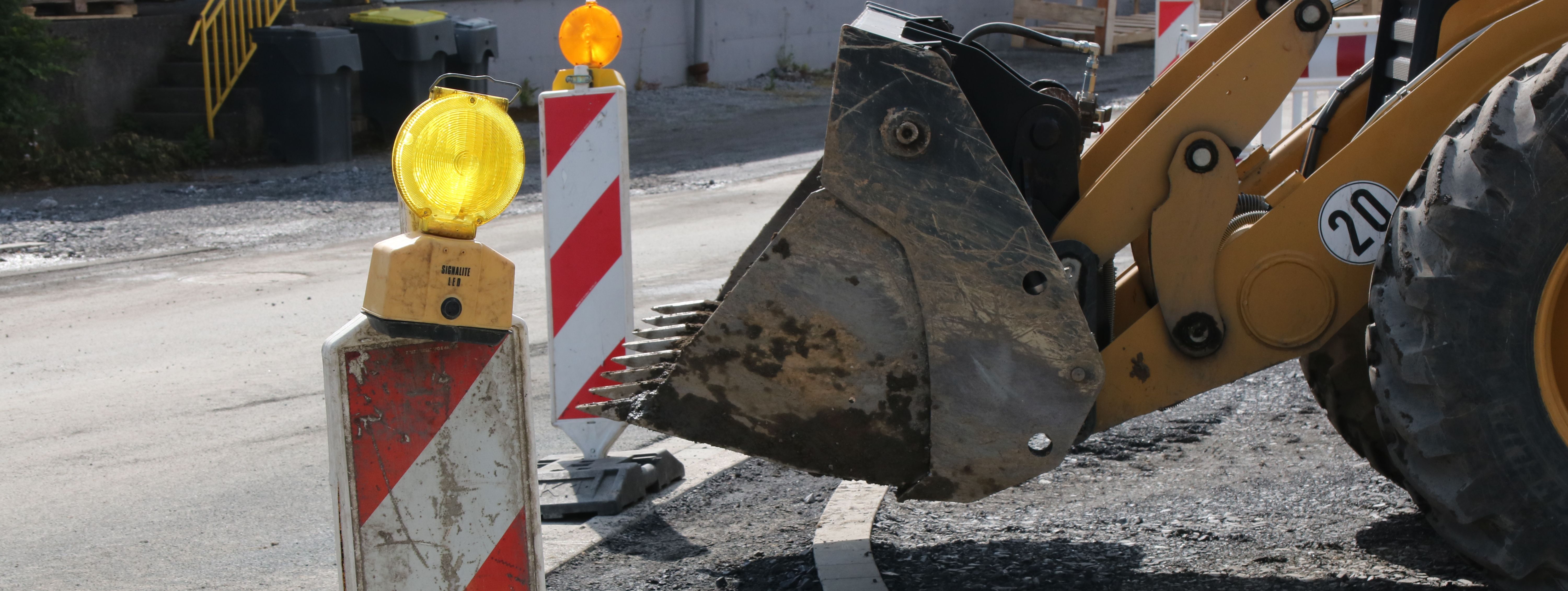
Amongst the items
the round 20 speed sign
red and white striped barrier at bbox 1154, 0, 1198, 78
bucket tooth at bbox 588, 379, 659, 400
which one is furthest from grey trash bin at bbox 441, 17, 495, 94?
the round 20 speed sign

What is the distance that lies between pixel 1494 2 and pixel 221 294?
6.88 metres

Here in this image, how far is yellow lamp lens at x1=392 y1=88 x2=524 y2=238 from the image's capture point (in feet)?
6.27

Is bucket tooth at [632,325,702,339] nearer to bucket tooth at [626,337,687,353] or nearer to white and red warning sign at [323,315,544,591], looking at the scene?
bucket tooth at [626,337,687,353]

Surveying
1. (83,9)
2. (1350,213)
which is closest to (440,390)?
(1350,213)

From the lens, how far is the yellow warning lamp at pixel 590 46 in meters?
4.43

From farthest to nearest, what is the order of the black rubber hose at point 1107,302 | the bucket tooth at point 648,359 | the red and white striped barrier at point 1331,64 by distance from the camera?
the red and white striped barrier at point 1331,64, the black rubber hose at point 1107,302, the bucket tooth at point 648,359

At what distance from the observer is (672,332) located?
3342 millimetres

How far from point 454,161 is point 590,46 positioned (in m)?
2.61

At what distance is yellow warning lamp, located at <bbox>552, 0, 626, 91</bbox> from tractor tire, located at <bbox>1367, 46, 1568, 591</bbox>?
2.55 meters

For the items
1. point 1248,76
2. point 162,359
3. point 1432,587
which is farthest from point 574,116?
point 162,359

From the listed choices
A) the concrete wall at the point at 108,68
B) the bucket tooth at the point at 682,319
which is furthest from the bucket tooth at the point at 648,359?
the concrete wall at the point at 108,68

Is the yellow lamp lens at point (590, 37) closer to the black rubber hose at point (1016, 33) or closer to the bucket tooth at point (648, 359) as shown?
the black rubber hose at point (1016, 33)

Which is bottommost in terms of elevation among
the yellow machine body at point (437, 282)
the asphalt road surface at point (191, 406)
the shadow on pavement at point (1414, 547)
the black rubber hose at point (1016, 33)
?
the asphalt road surface at point (191, 406)

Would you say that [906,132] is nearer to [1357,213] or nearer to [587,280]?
[1357,213]
